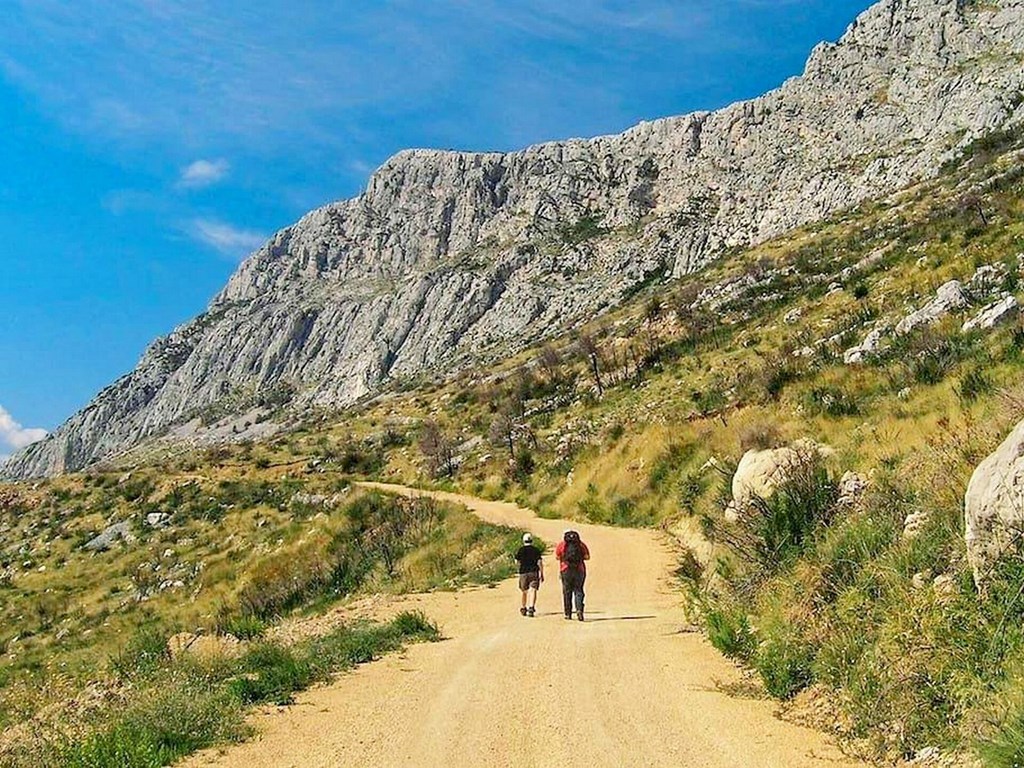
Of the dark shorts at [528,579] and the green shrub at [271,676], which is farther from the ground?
the dark shorts at [528,579]

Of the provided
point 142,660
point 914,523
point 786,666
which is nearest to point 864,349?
point 914,523

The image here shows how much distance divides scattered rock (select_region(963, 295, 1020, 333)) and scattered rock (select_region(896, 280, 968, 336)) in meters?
2.53

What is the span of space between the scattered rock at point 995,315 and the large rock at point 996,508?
13179 millimetres

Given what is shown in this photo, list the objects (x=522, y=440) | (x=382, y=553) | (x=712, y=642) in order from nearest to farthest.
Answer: (x=712, y=642) < (x=382, y=553) < (x=522, y=440)

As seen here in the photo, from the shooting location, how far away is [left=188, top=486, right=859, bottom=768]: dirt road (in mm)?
5828

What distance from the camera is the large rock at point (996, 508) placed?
531 centimetres

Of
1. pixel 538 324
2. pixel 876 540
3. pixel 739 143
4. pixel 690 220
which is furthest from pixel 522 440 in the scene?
pixel 739 143

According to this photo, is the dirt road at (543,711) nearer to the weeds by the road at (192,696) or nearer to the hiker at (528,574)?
the weeds by the road at (192,696)

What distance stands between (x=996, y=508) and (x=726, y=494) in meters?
7.51

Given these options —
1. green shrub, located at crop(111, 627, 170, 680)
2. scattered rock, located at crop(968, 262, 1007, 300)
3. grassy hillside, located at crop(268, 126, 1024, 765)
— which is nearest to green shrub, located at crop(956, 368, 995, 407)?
grassy hillside, located at crop(268, 126, 1024, 765)

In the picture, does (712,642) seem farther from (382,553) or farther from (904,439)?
(382,553)

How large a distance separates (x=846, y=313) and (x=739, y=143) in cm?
9556

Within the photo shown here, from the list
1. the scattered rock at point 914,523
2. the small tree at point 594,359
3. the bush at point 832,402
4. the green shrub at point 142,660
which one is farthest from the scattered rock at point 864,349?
the small tree at point 594,359

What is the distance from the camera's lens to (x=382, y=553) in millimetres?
21734
